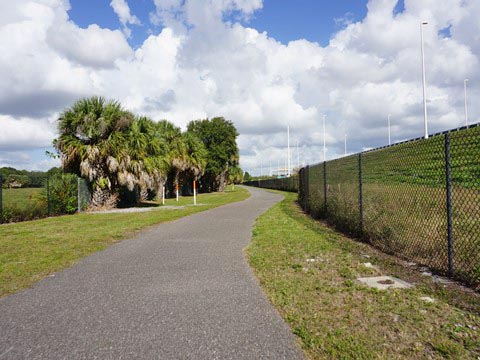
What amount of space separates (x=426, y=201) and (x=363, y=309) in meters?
2.65

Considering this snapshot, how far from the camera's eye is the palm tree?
18.2 metres

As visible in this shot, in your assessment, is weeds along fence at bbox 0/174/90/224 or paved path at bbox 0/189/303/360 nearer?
paved path at bbox 0/189/303/360

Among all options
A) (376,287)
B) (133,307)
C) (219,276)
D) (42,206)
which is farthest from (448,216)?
(42,206)

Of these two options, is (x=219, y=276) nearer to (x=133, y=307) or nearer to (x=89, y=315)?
(x=133, y=307)

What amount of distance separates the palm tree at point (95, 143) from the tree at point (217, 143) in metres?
34.1

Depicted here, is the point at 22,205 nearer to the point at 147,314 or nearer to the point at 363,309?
the point at 147,314

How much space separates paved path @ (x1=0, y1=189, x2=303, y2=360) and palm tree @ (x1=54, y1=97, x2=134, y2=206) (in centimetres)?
1234

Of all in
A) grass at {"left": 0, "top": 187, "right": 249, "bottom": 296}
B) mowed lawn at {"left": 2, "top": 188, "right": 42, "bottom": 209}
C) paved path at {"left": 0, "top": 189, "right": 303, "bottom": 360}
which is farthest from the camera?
mowed lawn at {"left": 2, "top": 188, "right": 42, "bottom": 209}

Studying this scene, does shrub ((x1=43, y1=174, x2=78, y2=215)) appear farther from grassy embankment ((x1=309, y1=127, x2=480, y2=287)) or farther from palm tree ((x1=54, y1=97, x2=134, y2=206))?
grassy embankment ((x1=309, y1=127, x2=480, y2=287))

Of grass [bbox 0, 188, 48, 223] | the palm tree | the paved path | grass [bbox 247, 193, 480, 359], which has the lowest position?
the paved path

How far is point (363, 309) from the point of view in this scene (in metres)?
4.11

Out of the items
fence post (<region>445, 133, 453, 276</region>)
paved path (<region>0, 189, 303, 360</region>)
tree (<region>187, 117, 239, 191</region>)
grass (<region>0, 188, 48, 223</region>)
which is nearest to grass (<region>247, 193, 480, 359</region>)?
paved path (<region>0, 189, 303, 360</region>)

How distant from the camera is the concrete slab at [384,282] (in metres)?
4.91

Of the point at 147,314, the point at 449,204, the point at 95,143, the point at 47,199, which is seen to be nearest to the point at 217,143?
the point at 95,143
